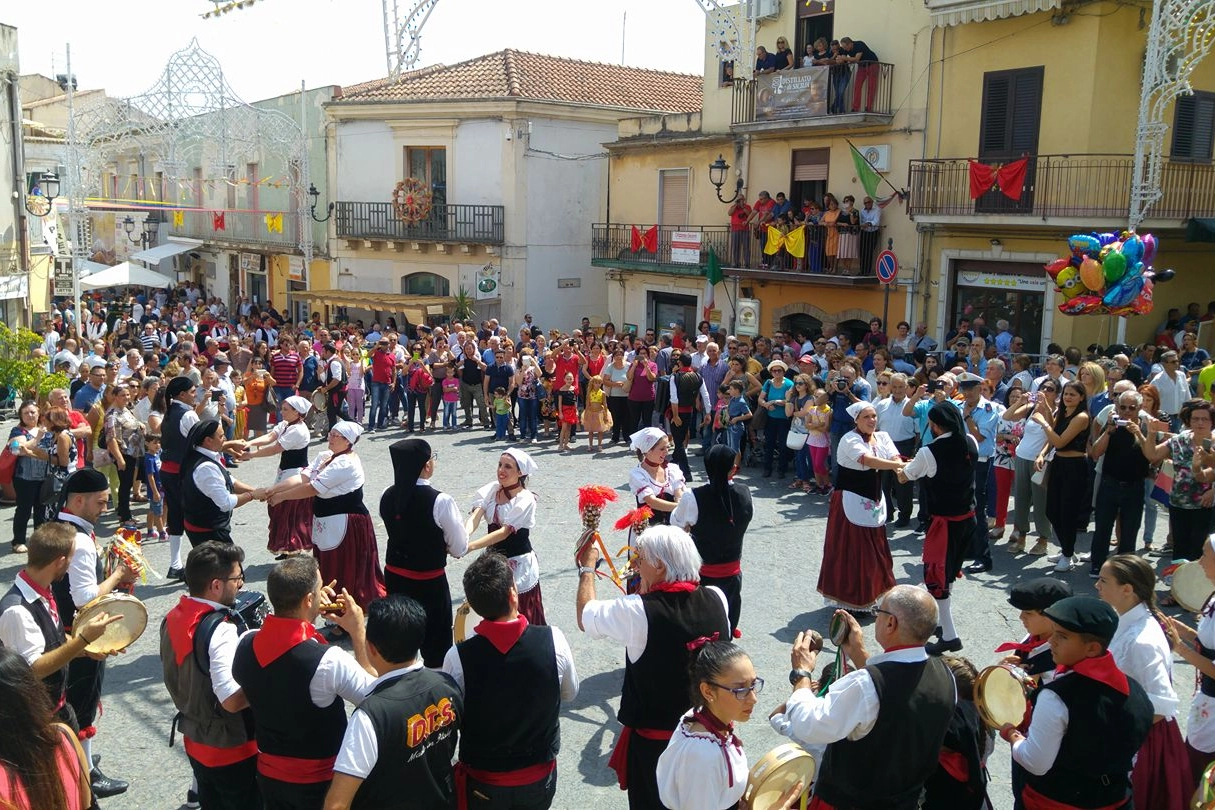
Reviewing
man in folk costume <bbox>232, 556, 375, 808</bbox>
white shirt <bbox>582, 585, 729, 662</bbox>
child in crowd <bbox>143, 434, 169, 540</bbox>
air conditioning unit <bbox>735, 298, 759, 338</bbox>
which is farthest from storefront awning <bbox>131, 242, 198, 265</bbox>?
white shirt <bbox>582, 585, 729, 662</bbox>

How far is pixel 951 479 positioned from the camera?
6934mm

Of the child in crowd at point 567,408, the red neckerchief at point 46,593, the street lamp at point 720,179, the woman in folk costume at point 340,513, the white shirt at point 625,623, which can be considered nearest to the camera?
the white shirt at point 625,623

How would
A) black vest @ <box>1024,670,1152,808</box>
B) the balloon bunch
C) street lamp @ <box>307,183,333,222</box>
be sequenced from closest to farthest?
black vest @ <box>1024,670,1152,808</box>
the balloon bunch
street lamp @ <box>307,183,333,222</box>

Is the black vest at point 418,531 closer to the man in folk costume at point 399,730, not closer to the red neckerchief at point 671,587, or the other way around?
the red neckerchief at point 671,587

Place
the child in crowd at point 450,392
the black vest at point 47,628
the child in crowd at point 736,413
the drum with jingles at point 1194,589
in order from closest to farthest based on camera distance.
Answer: the black vest at point 47,628 → the drum with jingles at point 1194,589 → the child in crowd at point 736,413 → the child in crowd at point 450,392

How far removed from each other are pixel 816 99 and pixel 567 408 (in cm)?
828

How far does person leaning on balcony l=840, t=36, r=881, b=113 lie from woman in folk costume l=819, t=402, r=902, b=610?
1224 cm

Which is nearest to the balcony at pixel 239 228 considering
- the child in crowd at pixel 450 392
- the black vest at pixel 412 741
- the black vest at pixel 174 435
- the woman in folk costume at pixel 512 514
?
A: the child in crowd at pixel 450 392

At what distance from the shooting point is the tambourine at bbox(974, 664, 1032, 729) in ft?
12.4

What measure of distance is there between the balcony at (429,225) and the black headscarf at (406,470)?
774 inches

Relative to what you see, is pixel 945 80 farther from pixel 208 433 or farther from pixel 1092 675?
pixel 1092 675

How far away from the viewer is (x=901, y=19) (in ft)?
58.0

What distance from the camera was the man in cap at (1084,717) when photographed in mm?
3564

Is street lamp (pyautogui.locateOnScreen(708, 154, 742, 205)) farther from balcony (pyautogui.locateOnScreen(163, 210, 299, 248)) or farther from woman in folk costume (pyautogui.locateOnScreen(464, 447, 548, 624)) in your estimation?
woman in folk costume (pyautogui.locateOnScreen(464, 447, 548, 624))
